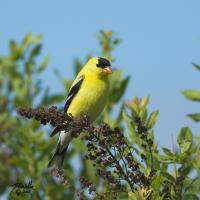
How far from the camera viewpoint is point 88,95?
5629mm

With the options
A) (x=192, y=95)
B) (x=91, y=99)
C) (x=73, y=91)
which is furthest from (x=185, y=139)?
(x=73, y=91)

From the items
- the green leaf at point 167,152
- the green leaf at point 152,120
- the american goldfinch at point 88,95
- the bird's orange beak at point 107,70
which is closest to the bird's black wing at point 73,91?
the american goldfinch at point 88,95

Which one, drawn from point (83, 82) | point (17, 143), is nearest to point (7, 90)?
point (17, 143)

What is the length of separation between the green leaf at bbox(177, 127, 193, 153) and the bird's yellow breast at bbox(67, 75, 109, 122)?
249 centimetres

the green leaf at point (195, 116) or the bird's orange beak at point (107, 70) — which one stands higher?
the green leaf at point (195, 116)

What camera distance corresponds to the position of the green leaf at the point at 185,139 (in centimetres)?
301

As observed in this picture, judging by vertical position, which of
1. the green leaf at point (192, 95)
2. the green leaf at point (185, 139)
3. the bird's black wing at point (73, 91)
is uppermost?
the green leaf at point (192, 95)

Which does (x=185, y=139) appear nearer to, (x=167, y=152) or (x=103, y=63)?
(x=167, y=152)

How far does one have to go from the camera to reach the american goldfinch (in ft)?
18.3

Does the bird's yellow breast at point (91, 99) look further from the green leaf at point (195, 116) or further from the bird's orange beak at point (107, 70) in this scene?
the green leaf at point (195, 116)

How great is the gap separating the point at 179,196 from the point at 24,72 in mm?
5928

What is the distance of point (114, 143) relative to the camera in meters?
3.03

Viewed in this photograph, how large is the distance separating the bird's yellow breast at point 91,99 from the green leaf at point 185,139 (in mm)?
2486

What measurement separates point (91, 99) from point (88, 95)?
67 mm
